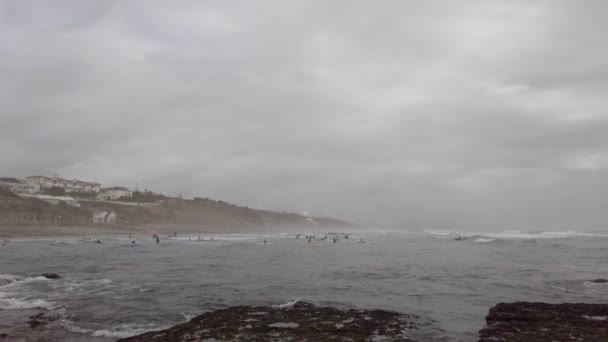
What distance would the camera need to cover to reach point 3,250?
4838 cm

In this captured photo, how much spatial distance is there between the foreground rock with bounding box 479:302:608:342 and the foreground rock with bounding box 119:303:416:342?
119 inches

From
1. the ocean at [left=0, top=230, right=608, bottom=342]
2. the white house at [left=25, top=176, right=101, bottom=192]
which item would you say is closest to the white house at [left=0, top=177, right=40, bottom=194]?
the white house at [left=25, top=176, right=101, bottom=192]

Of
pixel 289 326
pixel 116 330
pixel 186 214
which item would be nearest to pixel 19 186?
pixel 186 214

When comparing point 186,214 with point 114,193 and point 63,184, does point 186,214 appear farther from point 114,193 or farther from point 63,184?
point 63,184

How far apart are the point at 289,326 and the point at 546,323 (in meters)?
9.08

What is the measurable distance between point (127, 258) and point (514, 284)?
108 ft

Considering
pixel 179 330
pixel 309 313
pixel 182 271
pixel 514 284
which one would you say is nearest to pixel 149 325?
pixel 179 330

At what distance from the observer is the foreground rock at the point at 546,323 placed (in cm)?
1465

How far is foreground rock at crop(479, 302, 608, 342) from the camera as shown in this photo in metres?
14.6

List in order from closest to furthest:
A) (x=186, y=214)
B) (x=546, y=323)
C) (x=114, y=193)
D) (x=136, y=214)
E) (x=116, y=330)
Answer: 1. (x=116, y=330)
2. (x=546, y=323)
3. (x=136, y=214)
4. (x=186, y=214)
5. (x=114, y=193)

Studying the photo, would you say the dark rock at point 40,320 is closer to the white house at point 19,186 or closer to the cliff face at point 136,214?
the cliff face at point 136,214

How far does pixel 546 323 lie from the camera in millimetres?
16438

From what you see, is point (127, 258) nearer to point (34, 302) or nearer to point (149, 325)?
point (34, 302)

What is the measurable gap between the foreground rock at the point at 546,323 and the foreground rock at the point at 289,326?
9.93 feet
